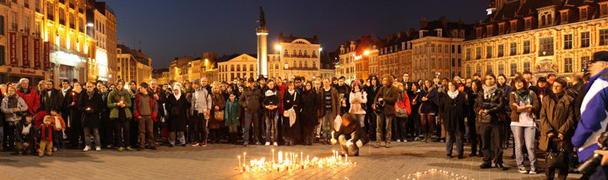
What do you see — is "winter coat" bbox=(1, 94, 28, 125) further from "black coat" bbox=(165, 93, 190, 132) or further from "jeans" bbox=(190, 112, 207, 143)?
"jeans" bbox=(190, 112, 207, 143)

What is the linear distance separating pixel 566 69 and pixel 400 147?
42583 mm

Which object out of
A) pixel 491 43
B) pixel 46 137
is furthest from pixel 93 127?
pixel 491 43

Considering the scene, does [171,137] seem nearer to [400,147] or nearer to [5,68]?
[400,147]

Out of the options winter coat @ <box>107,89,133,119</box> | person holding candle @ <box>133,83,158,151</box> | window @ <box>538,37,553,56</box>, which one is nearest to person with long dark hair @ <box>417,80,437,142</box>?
person holding candle @ <box>133,83,158,151</box>

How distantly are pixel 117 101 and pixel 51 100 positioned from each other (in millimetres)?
1777

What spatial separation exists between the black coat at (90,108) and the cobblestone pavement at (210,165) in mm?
798

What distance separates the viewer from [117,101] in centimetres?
1374

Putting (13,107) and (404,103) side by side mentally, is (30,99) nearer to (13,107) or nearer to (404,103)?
(13,107)

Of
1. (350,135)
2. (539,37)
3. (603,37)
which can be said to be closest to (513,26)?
(539,37)

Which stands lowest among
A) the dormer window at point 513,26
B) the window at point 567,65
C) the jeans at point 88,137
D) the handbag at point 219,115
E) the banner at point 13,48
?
the jeans at point 88,137

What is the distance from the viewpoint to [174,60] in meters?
193

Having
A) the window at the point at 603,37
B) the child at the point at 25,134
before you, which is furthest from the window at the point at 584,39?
the child at the point at 25,134

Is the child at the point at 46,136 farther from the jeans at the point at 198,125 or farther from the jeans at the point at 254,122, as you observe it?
the jeans at the point at 254,122

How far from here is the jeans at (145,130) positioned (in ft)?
46.0
